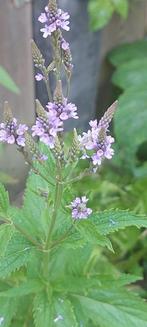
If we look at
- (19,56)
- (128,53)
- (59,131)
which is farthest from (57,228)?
(128,53)

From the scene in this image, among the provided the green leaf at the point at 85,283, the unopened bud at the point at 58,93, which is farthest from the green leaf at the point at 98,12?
the unopened bud at the point at 58,93

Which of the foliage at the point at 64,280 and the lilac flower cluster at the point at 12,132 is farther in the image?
the foliage at the point at 64,280

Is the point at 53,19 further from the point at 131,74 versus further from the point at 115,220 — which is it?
the point at 131,74

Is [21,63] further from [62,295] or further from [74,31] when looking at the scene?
[62,295]

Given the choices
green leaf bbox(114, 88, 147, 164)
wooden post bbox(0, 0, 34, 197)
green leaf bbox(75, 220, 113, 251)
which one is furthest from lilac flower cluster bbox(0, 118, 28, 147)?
green leaf bbox(114, 88, 147, 164)

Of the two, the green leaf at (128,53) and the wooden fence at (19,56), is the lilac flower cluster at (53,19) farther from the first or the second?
the green leaf at (128,53)

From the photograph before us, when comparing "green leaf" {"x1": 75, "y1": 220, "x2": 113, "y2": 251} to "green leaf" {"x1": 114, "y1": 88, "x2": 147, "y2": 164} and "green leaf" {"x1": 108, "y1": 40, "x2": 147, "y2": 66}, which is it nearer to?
"green leaf" {"x1": 114, "y1": 88, "x2": 147, "y2": 164}
